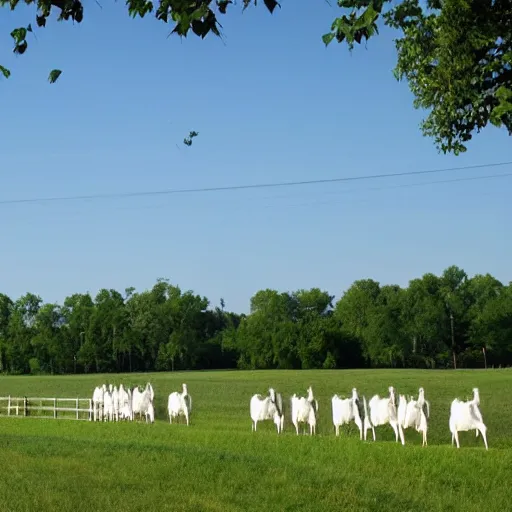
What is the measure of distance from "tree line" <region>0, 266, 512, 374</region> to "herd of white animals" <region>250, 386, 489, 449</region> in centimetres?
10110

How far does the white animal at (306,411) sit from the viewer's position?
90.0 ft

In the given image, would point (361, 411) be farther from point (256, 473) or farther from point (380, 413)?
point (256, 473)

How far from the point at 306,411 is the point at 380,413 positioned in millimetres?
3264

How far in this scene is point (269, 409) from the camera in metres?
30.3

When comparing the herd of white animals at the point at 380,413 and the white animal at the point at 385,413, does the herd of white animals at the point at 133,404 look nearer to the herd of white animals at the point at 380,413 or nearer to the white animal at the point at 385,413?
the herd of white animals at the point at 380,413

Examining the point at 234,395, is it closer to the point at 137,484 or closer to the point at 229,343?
the point at 137,484

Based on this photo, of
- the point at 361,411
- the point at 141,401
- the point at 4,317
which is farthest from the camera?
the point at 4,317

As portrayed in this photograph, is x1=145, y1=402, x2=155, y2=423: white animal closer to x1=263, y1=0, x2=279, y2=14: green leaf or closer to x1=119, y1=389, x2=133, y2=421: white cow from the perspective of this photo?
x1=119, y1=389, x2=133, y2=421: white cow

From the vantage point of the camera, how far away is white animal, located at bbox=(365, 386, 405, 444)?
80.5 feet

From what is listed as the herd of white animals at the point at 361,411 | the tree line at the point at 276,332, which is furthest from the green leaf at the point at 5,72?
→ the tree line at the point at 276,332

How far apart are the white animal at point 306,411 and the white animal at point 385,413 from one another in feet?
7.18

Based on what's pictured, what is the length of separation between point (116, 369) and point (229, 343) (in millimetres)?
19169

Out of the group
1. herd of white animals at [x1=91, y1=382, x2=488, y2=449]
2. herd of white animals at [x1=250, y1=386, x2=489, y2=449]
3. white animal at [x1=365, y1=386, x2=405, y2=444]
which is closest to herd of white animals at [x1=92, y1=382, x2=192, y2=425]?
herd of white animals at [x1=91, y1=382, x2=488, y2=449]

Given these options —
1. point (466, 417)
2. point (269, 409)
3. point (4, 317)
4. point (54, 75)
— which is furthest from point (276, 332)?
point (54, 75)
